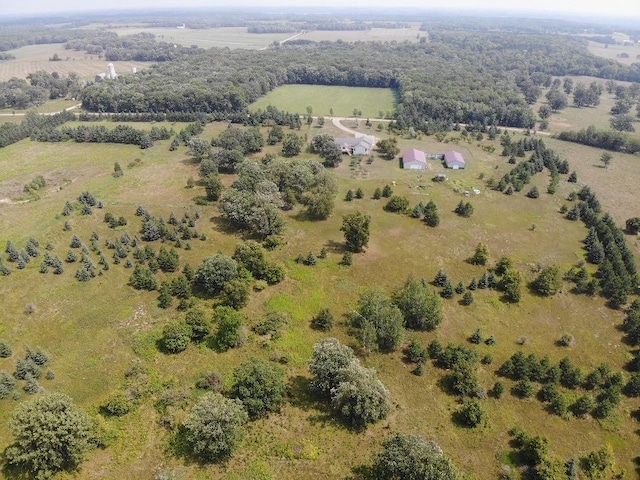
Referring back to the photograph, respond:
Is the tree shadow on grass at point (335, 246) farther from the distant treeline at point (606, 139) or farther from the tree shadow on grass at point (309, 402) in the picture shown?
the distant treeline at point (606, 139)

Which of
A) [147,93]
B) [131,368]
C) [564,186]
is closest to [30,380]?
[131,368]

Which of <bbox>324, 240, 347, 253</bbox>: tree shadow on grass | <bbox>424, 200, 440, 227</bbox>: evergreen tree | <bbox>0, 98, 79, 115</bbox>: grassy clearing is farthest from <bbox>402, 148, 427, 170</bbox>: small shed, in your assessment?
<bbox>0, 98, 79, 115</bbox>: grassy clearing

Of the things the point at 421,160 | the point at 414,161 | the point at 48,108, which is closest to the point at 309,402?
the point at 414,161

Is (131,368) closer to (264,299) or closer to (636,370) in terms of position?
(264,299)

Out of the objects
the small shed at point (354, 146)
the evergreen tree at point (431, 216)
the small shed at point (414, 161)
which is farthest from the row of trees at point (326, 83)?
the evergreen tree at point (431, 216)

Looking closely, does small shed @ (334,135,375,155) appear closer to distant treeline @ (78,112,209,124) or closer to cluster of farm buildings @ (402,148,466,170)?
cluster of farm buildings @ (402,148,466,170)

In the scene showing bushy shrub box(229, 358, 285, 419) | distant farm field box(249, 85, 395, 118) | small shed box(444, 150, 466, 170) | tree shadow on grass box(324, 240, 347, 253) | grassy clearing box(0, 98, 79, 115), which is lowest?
tree shadow on grass box(324, 240, 347, 253)

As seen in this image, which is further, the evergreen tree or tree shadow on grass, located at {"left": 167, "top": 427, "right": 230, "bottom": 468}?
the evergreen tree
